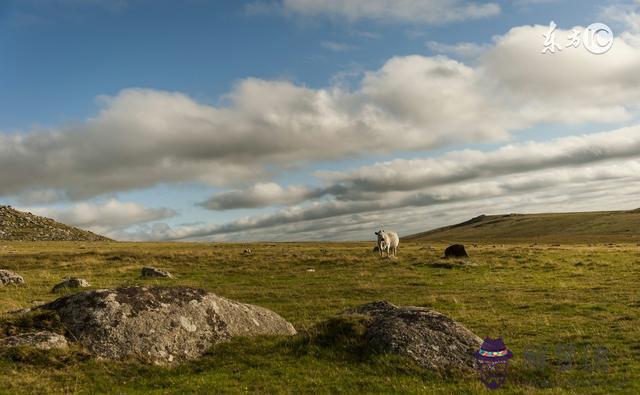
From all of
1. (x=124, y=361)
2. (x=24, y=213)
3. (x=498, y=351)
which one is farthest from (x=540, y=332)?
(x=24, y=213)

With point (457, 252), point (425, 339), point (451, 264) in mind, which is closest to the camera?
point (425, 339)

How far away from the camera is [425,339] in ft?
42.0

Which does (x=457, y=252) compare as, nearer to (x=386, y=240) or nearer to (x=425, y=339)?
(x=386, y=240)

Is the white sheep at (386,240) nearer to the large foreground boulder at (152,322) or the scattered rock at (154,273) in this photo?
the scattered rock at (154,273)

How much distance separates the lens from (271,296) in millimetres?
27359

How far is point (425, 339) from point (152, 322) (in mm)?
7780

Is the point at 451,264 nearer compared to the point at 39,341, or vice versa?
the point at 39,341

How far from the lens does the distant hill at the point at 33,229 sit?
143 metres

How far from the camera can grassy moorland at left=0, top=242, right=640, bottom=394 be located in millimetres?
11305

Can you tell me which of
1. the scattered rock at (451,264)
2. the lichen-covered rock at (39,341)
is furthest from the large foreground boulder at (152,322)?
the scattered rock at (451,264)

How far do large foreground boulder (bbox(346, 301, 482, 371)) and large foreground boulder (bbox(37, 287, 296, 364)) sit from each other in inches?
166

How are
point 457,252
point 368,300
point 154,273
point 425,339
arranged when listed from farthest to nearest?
point 457,252 < point 154,273 < point 368,300 < point 425,339

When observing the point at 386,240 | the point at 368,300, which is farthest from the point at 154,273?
the point at 386,240

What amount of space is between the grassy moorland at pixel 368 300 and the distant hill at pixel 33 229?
116 meters
